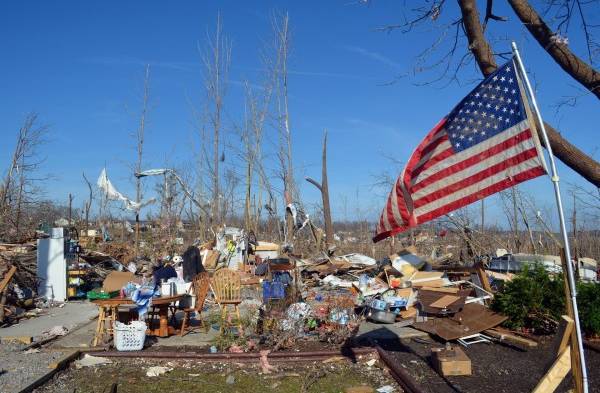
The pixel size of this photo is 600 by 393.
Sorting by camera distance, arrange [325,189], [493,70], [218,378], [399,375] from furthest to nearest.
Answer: [325,189] → [218,378] → [399,375] → [493,70]

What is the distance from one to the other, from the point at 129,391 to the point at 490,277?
8642 millimetres

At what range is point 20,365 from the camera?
746cm

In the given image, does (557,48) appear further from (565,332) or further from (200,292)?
(200,292)

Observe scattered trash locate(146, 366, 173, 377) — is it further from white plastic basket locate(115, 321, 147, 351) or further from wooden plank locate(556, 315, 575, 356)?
wooden plank locate(556, 315, 575, 356)

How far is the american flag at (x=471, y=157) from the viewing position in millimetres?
4633

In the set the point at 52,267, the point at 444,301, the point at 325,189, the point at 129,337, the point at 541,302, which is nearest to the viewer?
the point at 129,337

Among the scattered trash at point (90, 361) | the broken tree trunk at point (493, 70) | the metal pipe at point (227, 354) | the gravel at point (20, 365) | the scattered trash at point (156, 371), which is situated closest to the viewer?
the broken tree trunk at point (493, 70)

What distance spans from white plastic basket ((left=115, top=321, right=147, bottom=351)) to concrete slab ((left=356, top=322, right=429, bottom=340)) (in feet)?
11.2

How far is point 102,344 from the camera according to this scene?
8523 millimetres

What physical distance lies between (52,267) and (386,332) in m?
8.49

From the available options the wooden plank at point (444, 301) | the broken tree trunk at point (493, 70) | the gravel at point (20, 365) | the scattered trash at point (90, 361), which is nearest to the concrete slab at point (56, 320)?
the gravel at point (20, 365)

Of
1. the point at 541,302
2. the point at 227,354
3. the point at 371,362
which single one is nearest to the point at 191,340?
the point at 227,354

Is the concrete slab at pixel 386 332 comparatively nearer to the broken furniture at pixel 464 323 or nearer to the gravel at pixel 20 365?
the broken furniture at pixel 464 323

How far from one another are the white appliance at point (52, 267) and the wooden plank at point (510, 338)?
9.82 meters
